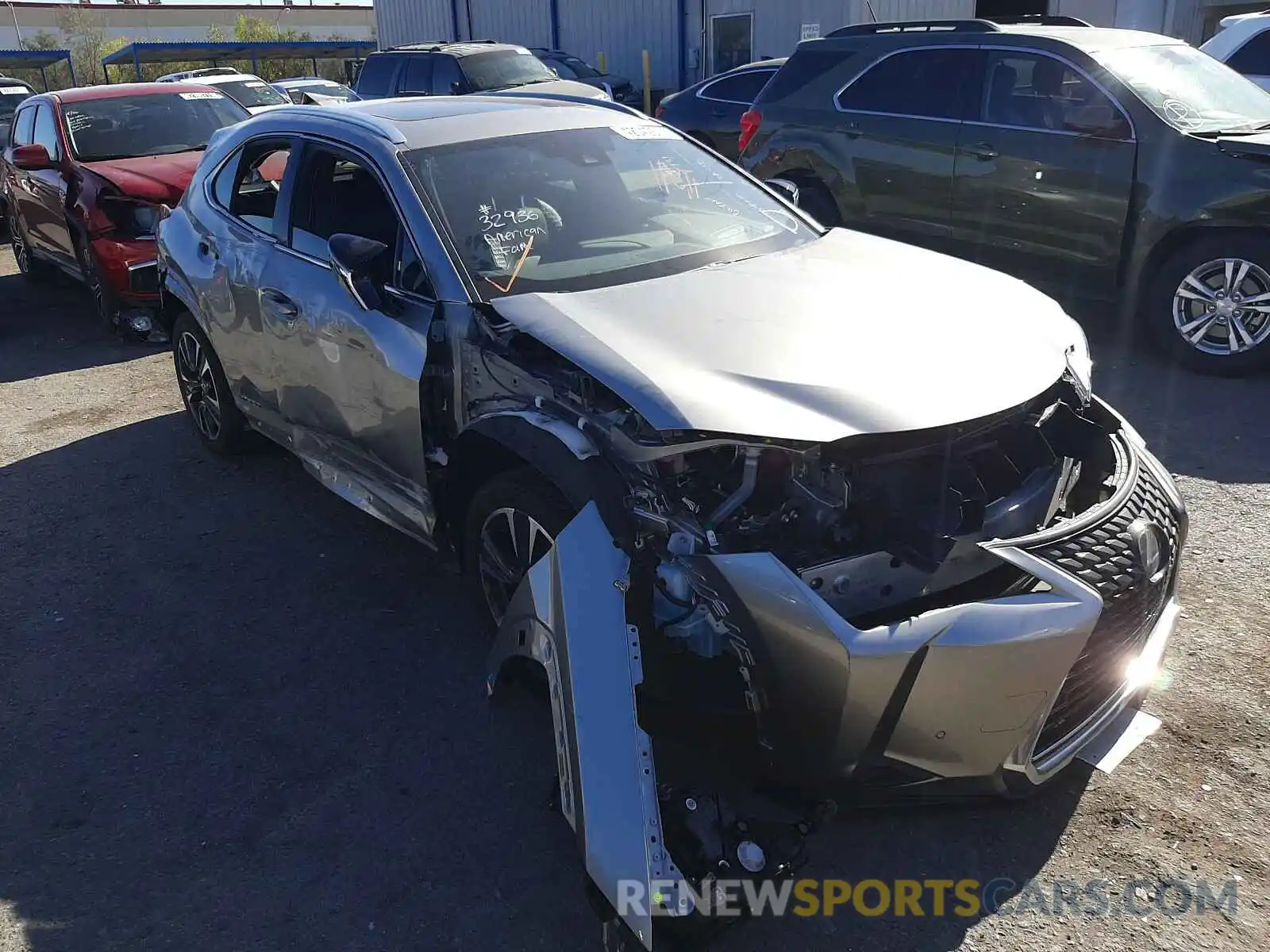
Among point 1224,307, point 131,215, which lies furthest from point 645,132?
point 131,215

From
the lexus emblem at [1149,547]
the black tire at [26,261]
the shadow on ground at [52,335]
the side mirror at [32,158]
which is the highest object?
the side mirror at [32,158]

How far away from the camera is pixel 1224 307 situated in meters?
6.01

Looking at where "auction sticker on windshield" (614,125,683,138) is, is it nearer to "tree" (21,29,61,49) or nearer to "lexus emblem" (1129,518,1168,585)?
"lexus emblem" (1129,518,1168,585)

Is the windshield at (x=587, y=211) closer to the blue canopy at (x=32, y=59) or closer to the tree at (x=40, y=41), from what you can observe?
the blue canopy at (x=32, y=59)

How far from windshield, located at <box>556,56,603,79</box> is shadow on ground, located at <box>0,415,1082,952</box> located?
16226mm

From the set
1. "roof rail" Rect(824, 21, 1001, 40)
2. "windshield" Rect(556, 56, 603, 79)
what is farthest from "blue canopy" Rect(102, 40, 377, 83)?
"roof rail" Rect(824, 21, 1001, 40)

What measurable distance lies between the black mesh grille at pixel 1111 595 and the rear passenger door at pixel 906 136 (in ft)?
15.3

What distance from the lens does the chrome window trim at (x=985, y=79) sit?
620cm

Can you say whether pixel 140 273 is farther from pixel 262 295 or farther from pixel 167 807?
pixel 167 807

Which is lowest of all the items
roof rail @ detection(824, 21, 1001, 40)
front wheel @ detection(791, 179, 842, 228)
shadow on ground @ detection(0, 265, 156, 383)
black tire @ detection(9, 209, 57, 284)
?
shadow on ground @ detection(0, 265, 156, 383)

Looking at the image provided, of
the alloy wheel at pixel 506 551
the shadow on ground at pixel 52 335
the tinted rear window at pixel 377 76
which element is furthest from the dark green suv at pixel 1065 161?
the tinted rear window at pixel 377 76

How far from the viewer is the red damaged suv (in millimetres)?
7629

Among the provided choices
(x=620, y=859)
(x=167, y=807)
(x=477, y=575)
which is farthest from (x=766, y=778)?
(x=167, y=807)

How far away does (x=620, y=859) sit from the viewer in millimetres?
2197
